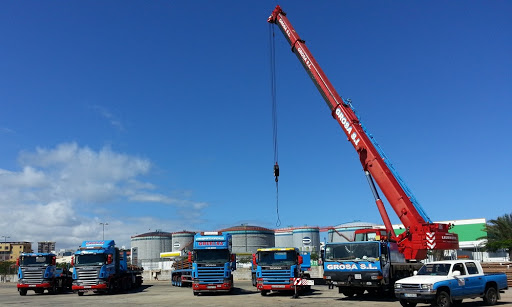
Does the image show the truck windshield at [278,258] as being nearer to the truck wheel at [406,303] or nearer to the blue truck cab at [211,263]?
the blue truck cab at [211,263]

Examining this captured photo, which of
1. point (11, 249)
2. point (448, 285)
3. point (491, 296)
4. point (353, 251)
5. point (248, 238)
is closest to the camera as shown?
point (448, 285)

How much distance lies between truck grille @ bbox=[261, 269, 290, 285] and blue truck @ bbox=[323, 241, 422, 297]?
3887 millimetres

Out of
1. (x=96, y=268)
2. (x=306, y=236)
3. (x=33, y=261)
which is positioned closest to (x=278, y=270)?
(x=96, y=268)

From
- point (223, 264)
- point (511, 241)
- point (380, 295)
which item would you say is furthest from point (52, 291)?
point (511, 241)

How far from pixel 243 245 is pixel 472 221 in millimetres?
51040

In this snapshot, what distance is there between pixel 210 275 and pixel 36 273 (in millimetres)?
13834

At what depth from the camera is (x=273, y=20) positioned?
3606 cm

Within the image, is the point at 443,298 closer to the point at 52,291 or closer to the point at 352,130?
the point at 352,130

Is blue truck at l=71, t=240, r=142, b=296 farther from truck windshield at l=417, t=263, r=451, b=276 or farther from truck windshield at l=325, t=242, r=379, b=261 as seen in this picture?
truck windshield at l=417, t=263, r=451, b=276

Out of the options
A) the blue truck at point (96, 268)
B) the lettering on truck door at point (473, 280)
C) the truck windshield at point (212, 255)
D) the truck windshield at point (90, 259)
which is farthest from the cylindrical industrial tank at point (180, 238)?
the lettering on truck door at point (473, 280)

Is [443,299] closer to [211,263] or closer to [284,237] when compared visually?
[211,263]

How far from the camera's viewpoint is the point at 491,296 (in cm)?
1820

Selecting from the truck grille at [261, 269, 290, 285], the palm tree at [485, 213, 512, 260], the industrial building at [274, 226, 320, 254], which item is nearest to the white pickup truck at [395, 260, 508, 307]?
the truck grille at [261, 269, 290, 285]

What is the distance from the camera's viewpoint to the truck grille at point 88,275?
97.7ft
